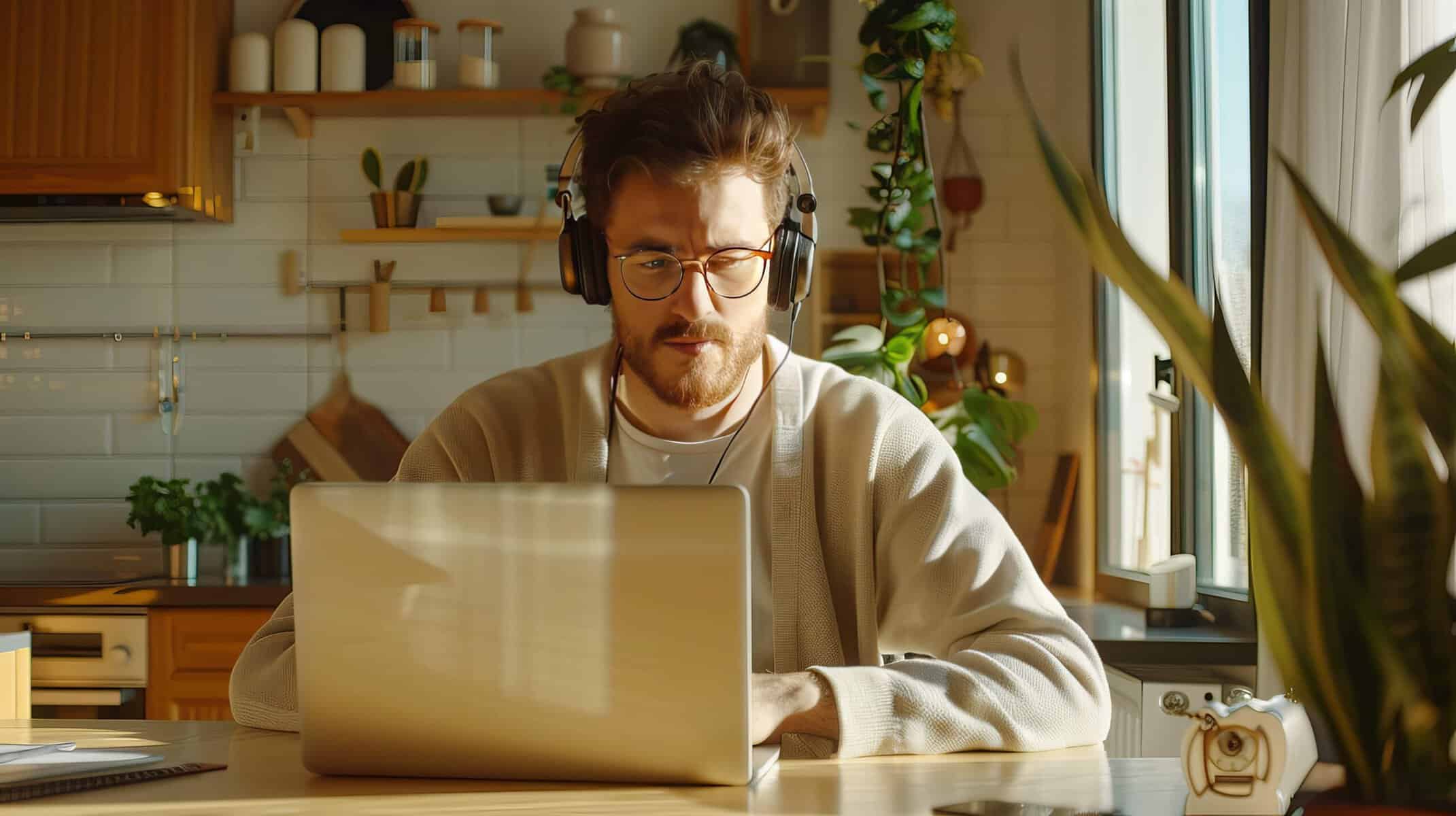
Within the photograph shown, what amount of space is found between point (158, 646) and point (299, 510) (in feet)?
8.00

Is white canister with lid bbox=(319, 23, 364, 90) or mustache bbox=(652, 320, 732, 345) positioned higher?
white canister with lid bbox=(319, 23, 364, 90)

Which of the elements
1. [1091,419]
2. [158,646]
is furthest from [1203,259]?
[158,646]

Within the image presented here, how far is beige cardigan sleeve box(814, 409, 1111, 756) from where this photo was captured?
1092mm

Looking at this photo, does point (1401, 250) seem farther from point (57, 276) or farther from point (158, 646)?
point (57, 276)

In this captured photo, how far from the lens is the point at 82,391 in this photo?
12.1 feet

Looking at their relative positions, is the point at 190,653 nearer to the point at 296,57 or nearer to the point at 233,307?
the point at 233,307

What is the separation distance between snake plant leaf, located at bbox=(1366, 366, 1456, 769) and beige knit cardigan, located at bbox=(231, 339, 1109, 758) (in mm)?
455

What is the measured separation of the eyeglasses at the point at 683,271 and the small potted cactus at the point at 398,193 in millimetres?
2116

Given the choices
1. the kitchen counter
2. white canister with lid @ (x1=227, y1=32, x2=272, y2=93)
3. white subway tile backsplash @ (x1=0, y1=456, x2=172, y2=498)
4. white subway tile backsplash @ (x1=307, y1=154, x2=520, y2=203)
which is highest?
white canister with lid @ (x1=227, y1=32, x2=272, y2=93)

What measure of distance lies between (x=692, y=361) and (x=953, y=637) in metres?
0.47

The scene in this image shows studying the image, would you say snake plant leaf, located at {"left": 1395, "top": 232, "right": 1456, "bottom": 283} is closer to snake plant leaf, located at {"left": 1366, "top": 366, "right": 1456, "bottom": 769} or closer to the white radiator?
snake plant leaf, located at {"left": 1366, "top": 366, "right": 1456, "bottom": 769}

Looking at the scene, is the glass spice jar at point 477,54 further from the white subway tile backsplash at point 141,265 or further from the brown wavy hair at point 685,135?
the brown wavy hair at point 685,135

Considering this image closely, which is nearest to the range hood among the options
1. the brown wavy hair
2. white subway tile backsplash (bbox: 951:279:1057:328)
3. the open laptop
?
white subway tile backsplash (bbox: 951:279:1057:328)

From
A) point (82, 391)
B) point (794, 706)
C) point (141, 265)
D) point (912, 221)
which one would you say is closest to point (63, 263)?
point (141, 265)
